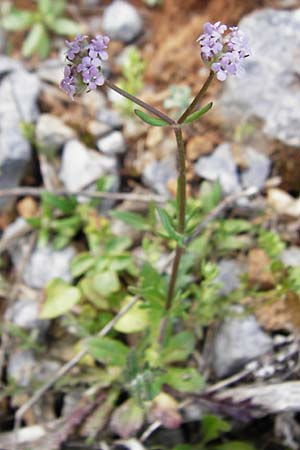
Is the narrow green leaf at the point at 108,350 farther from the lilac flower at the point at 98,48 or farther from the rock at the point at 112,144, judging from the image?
the lilac flower at the point at 98,48

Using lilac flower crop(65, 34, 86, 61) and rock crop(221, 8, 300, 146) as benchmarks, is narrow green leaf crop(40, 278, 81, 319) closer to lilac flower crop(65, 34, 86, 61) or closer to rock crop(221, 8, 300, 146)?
rock crop(221, 8, 300, 146)

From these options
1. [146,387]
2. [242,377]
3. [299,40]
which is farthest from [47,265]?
[299,40]

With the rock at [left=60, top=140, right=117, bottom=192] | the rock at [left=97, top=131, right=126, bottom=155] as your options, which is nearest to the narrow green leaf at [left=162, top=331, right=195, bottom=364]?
the rock at [left=60, top=140, right=117, bottom=192]

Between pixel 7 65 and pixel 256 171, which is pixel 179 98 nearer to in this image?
pixel 256 171

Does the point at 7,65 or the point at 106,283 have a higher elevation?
the point at 7,65

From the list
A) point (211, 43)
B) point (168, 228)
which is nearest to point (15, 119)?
point (168, 228)

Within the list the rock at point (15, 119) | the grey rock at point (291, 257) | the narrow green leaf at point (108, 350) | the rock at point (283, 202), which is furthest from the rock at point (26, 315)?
the rock at point (283, 202)

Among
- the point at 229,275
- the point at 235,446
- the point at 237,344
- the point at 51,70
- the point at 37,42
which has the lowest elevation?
the point at 235,446
